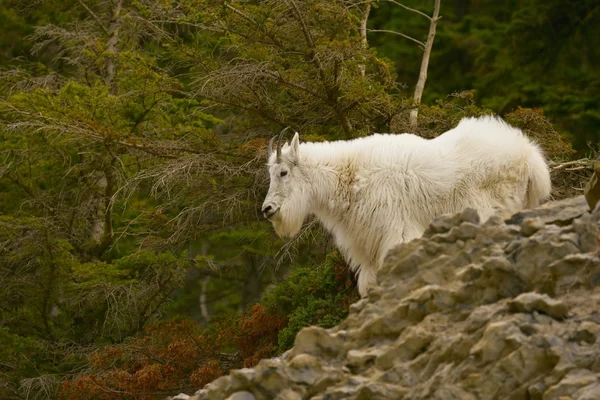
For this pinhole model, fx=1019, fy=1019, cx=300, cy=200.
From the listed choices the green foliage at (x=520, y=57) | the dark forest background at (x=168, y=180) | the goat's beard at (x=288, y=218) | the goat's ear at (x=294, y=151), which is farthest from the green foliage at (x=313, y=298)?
the green foliage at (x=520, y=57)

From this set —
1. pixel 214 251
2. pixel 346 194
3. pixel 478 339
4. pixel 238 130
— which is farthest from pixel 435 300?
pixel 214 251

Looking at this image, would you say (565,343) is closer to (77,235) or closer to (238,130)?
(238,130)

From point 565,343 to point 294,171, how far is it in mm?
4934

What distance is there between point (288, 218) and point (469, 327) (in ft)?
14.7

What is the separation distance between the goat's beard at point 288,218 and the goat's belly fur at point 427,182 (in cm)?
38

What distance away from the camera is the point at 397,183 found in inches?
360

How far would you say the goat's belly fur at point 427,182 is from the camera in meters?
8.96

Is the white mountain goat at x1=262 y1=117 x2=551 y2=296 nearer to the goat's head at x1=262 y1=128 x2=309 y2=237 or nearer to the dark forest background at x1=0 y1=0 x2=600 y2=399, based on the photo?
the goat's head at x1=262 y1=128 x2=309 y2=237

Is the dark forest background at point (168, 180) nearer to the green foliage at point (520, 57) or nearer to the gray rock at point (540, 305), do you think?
the green foliage at point (520, 57)

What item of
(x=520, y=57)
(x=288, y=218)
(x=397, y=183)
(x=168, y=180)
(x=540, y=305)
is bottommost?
Answer: (x=168, y=180)

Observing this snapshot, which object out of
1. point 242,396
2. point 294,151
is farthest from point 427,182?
point 242,396

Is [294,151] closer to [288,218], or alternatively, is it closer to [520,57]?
[288,218]

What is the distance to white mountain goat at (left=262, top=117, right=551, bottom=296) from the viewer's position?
8.98 meters

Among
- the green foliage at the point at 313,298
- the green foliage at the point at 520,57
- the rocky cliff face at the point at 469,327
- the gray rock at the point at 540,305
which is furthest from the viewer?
the green foliage at the point at 520,57
